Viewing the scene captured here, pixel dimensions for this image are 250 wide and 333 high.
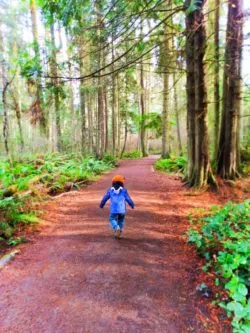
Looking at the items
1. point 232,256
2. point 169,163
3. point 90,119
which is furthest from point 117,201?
point 90,119

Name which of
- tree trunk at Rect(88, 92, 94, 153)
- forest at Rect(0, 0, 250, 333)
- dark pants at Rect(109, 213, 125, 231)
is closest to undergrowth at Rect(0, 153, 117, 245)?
forest at Rect(0, 0, 250, 333)

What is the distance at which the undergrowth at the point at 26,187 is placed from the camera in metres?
5.93

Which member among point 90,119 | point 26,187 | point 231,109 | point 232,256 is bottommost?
point 232,256

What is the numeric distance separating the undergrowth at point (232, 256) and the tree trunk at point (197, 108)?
11.5 feet

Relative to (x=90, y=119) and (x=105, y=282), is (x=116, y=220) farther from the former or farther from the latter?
(x=90, y=119)

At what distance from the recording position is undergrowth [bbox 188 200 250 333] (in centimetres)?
300

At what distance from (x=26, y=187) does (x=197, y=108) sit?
5.94 m

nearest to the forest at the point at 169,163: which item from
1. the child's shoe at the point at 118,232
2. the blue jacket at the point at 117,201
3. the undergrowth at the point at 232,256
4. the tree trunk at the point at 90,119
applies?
the undergrowth at the point at 232,256

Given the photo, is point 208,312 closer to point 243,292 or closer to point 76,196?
point 243,292

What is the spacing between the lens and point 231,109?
9.41m

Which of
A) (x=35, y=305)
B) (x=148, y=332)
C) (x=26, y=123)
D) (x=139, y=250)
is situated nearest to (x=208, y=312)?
(x=148, y=332)

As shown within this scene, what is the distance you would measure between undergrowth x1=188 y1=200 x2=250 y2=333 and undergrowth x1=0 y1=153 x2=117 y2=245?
360cm

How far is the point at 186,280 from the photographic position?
3.96 metres

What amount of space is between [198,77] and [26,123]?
22.3 m
